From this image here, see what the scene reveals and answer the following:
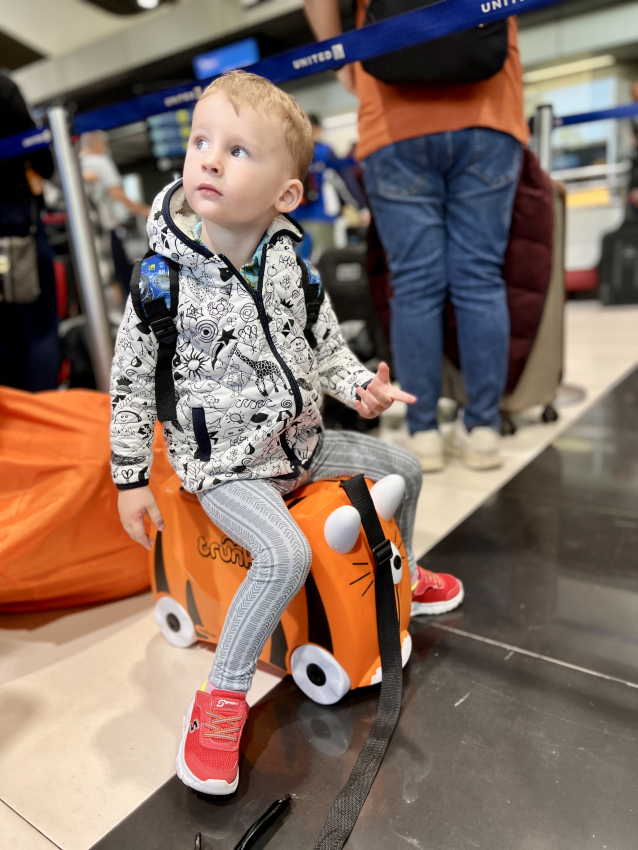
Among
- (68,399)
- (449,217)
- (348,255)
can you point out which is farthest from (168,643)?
(348,255)

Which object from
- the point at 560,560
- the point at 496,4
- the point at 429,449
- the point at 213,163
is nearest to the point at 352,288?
the point at 429,449

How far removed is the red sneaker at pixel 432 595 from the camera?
41.8 inches

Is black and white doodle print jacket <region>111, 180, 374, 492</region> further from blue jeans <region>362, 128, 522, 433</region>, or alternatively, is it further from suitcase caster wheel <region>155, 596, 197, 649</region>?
blue jeans <region>362, 128, 522, 433</region>

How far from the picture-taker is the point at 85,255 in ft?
5.35

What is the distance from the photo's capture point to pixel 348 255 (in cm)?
242

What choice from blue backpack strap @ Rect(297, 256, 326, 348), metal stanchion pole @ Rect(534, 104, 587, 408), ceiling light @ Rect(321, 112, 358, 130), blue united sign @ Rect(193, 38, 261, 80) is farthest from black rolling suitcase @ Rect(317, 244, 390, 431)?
ceiling light @ Rect(321, 112, 358, 130)

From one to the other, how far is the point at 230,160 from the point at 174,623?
0.71 meters

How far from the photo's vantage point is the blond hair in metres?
0.78

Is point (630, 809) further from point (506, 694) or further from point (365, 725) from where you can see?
point (365, 725)

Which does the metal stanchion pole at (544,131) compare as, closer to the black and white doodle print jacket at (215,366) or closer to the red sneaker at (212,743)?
the black and white doodle print jacket at (215,366)

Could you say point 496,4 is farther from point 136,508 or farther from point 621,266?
point 621,266

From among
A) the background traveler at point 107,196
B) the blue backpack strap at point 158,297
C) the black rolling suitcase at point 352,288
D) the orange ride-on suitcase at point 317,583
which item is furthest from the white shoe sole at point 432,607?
the background traveler at point 107,196

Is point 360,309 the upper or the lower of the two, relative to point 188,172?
lower

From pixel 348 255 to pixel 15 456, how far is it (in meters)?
1.61
